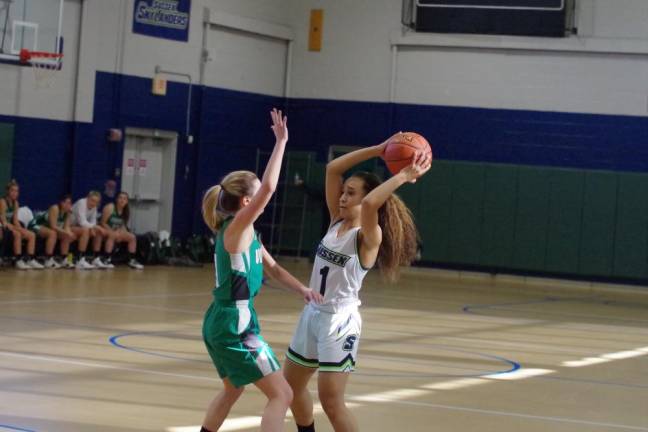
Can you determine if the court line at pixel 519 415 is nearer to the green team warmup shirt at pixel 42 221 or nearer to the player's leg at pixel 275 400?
the player's leg at pixel 275 400

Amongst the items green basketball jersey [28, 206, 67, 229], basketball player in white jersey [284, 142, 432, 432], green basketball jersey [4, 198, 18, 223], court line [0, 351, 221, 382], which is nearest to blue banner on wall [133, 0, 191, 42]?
green basketball jersey [28, 206, 67, 229]

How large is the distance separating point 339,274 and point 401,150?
0.85 meters

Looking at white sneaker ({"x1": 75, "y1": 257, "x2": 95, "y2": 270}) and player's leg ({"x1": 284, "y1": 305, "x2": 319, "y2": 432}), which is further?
white sneaker ({"x1": 75, "y1": 257, "x2": 95, "y2": 270})

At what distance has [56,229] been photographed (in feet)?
53.9

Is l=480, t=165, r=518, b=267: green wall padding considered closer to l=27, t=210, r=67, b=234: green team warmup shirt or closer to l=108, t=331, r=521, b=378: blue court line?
l=27, t=210, r=67, b=234: green team warmup shirt

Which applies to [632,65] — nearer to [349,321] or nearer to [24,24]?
[24,24]

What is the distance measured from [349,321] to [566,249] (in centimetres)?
1545

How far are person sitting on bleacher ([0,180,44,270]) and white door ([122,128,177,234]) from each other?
140 inches

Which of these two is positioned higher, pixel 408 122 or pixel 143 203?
pixel 408 122

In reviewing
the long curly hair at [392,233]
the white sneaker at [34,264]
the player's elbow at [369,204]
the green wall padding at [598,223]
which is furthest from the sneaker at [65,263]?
the player's elbow at [369,204]

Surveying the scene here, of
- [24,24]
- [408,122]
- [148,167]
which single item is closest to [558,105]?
[408,122]

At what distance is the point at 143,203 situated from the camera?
2003 centimetres

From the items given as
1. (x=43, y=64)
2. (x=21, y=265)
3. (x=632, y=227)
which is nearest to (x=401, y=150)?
(x=21, y=265)

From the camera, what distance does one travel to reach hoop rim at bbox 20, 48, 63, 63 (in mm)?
15719
